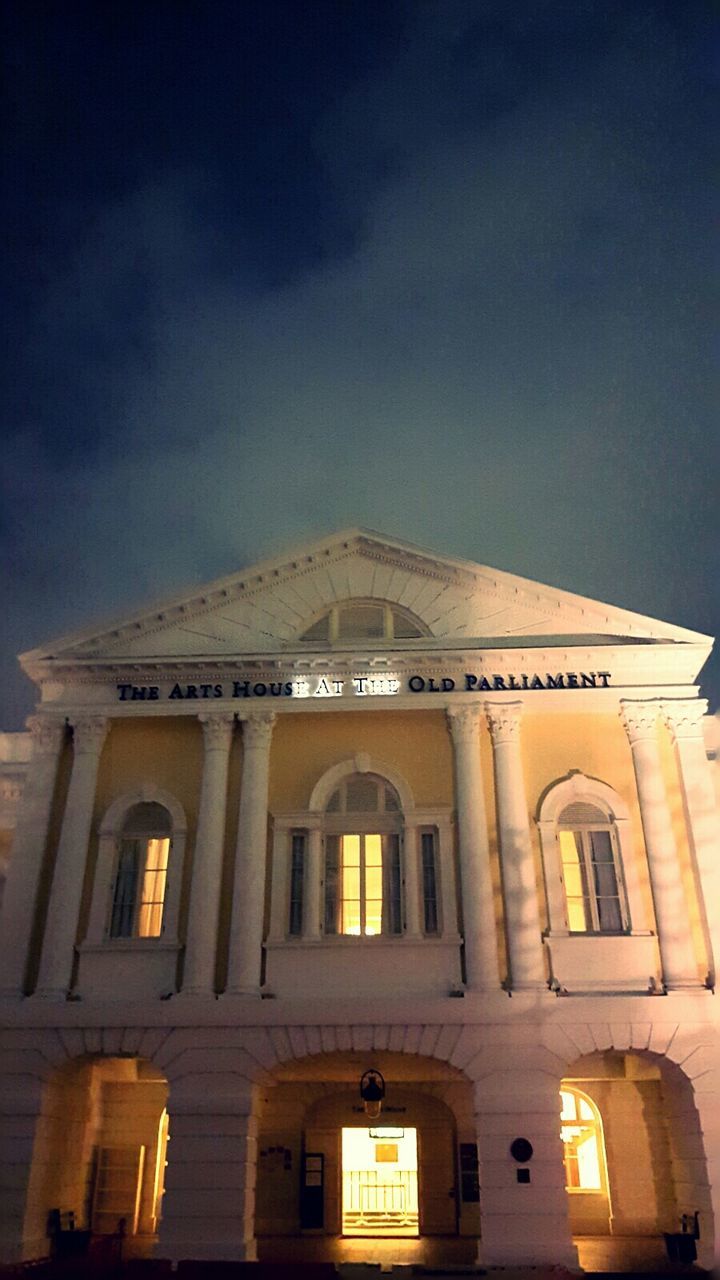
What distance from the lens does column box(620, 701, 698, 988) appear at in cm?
1833

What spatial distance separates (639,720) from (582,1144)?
874 centimetres

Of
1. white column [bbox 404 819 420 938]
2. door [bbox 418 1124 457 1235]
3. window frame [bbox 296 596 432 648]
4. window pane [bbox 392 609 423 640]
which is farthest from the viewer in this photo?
window pane [bbox 392 609 423 640]

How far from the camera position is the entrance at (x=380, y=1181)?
2022 centimetres

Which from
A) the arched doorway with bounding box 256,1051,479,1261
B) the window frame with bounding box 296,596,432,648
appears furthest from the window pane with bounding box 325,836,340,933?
the window frame with bounding box 296,596,432,648

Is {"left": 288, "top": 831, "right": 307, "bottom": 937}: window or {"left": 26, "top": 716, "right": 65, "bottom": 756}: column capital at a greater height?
{"left": 26, "top": 716, "right": 65, "bottom": 756}: column capital

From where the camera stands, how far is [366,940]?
18906 mm

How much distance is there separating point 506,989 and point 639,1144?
4661 mm

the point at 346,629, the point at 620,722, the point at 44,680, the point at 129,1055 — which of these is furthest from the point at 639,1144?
the point at 44,680

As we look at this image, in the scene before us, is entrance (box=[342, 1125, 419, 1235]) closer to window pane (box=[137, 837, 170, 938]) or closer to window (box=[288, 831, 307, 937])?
window (box=[288, 831, 307, 937])

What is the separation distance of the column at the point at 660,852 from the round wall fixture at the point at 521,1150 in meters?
3.80

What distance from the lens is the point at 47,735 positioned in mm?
20906

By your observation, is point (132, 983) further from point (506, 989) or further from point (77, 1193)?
point (506, 989)

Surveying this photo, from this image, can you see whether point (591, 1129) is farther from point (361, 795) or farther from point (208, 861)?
point (208, 861)

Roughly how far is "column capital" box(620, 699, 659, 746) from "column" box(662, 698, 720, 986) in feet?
0.93
